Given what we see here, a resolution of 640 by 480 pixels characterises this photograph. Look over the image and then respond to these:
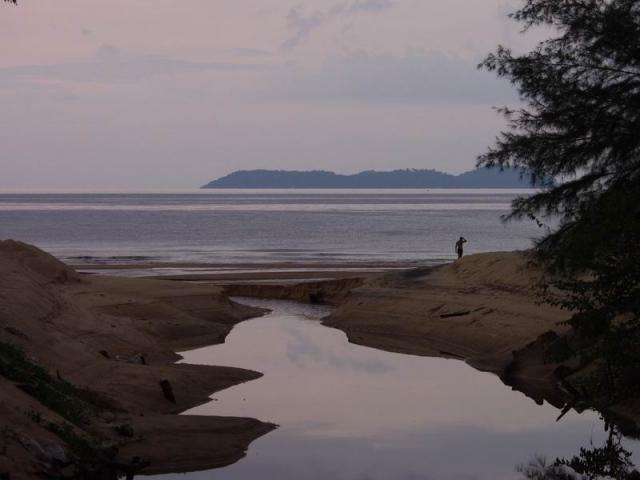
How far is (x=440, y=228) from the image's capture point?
116438 millimetres

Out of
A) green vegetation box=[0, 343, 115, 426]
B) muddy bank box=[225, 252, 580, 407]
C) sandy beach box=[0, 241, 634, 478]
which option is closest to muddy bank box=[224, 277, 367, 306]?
sandy beach box=[0, 241, 634, 478]

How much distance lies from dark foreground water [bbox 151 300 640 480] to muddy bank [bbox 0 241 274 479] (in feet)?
2.28

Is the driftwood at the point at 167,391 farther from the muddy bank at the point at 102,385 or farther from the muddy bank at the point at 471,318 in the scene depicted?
the muddy bank at the point at 471,318

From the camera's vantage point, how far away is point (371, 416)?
21672 mm

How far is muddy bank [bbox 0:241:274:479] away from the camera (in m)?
15.4

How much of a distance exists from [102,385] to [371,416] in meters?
5.35

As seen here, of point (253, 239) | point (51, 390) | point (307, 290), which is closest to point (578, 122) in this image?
point (51, 390)

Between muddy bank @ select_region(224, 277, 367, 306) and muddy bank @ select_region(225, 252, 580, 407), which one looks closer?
muddy bank @ select_region(225, 252, 580, 407)

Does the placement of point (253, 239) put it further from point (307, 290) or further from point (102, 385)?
point (102, 385)

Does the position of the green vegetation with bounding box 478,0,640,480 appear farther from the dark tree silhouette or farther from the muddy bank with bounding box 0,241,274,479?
the muddy bank with bounding box 0,241,274,479

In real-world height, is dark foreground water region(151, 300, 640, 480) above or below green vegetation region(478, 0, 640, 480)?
below

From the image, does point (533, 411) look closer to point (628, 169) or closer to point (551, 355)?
point (551, 355)

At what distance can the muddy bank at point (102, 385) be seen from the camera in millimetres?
15422

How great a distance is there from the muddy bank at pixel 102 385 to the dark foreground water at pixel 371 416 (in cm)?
69
